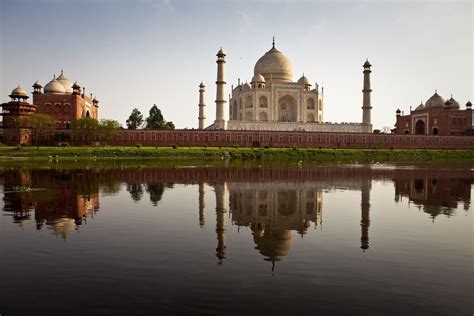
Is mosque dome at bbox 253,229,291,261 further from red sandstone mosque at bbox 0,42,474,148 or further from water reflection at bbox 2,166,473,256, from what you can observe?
red sandstone mosque at bbox 0,42,474,148

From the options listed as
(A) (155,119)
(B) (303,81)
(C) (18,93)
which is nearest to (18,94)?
(C) (18,93)

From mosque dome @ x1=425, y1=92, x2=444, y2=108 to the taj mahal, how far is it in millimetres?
14239

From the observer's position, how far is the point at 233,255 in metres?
7.14

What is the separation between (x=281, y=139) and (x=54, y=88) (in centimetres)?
2914

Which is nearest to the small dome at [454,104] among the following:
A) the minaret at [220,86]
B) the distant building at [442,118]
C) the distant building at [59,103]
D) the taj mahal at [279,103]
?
the distant building at [442,118]

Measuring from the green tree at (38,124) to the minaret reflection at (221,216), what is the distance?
32.2 meters

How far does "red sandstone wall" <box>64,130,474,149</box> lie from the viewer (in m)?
49.8

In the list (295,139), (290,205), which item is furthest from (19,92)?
(290,205)

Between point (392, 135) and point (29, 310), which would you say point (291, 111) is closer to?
point (392, 135)

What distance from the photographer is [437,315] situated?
15.6ft

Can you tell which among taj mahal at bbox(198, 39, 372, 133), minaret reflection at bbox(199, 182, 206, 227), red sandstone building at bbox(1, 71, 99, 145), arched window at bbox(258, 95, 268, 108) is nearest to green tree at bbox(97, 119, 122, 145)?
red sandstone building at bbox(1, 71, 99, 145)

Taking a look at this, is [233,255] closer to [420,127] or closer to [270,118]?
[270,118]

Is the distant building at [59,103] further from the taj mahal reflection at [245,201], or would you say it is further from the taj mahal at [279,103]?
the taj mahal reflection at [245,201]

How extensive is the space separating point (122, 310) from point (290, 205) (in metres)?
8.23
